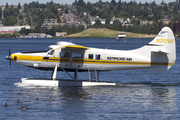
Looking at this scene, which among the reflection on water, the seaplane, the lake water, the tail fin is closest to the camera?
the lake water

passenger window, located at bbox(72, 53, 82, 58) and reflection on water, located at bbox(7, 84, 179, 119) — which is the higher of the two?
passenger window, located at bbox(72, 53, 82, 58)

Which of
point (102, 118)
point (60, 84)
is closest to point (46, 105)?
point (102, 118)

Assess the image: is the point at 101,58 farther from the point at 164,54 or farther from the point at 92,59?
the point at 164,54

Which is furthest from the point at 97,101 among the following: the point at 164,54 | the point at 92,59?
the point at 164,54

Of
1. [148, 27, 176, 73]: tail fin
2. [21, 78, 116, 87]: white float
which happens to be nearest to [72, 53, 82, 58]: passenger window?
[21, 78, 116, 87]: white float

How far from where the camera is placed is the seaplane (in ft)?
80.7

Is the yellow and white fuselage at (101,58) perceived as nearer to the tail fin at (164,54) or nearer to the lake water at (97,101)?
the tail fin at (164,54)

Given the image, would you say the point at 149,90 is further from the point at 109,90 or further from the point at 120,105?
the point at 120,105

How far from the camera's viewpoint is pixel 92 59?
24844 mm

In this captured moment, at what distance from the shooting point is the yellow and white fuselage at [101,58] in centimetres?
2461

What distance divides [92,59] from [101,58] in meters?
0.56

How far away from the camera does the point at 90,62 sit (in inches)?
978

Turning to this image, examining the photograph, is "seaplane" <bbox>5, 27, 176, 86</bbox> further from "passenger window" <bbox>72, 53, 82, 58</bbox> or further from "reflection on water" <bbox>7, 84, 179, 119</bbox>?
"reflection on water" <bbox>7, 84, 179, 119</bbox>

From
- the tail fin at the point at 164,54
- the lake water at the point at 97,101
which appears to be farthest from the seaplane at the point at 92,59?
the lake water at the point at 97,101
